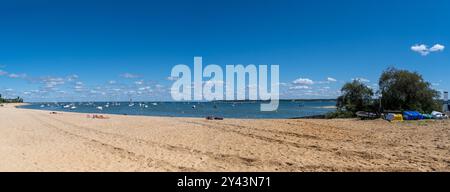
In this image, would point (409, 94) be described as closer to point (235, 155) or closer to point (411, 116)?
point (411, 116)

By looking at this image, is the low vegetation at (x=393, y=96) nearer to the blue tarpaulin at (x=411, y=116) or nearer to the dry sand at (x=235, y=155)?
the blue tarpaulin at (x=411, y=116)

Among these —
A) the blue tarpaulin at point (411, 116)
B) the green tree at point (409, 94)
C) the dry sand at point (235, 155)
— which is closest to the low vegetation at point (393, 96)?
the green tree at point (409, 94)

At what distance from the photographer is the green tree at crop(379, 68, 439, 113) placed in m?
37.5

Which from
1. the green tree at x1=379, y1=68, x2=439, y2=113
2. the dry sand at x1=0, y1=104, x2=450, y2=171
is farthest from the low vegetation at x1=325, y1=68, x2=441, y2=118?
the dry sand at x1=0, y1=104, x2=450, y2=171

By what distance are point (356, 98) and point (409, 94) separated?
605 centimetres

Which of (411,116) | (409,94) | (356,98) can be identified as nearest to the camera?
(411,116)

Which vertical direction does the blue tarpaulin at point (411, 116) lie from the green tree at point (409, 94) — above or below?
below

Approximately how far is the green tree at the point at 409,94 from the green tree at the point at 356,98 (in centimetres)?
242

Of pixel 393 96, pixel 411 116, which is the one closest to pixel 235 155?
pixel 411 116

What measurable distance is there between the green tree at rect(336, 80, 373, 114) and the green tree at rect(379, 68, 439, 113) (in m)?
2.42

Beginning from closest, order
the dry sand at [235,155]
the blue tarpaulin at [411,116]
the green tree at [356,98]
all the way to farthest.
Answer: the dry sand at [235,155]
the blue tarpaulin at [411,116]
the green tree at [356,98]

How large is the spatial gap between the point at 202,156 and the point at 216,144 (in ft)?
9.83

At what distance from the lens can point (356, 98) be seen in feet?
138

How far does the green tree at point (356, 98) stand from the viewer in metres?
41.1
